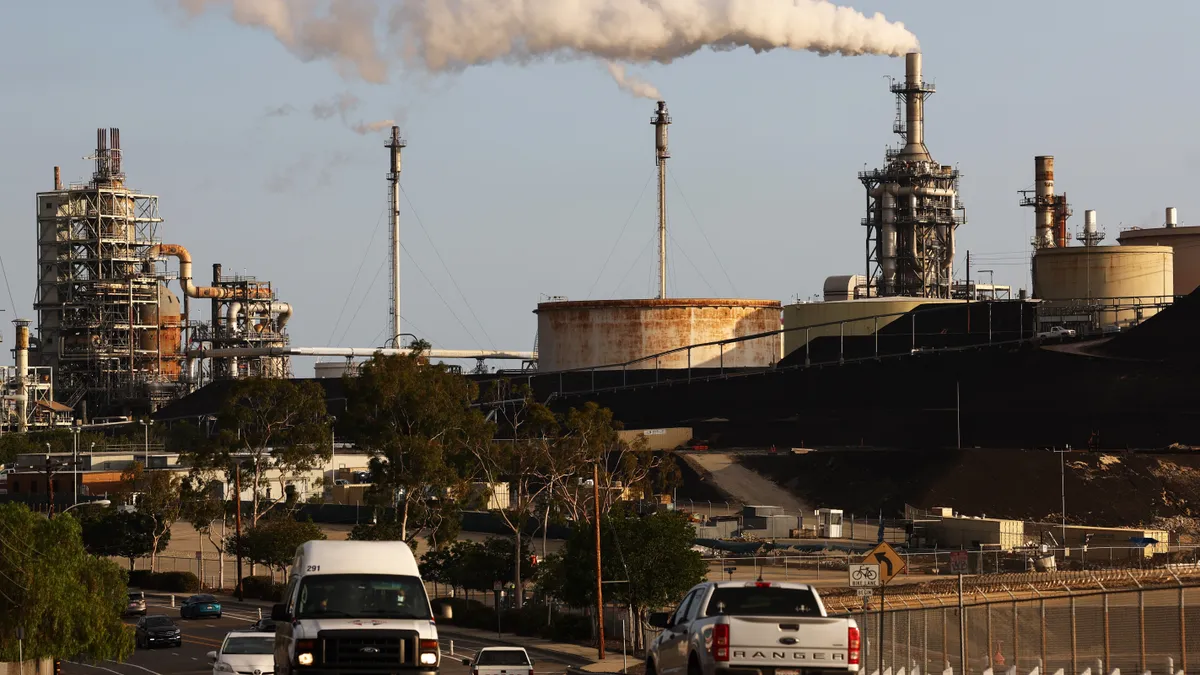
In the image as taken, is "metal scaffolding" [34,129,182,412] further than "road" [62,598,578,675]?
Yes

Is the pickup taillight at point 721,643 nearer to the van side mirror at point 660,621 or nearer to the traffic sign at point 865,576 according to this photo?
the van side mirror at point 660,621

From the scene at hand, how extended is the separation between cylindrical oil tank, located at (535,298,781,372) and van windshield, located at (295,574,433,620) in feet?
317

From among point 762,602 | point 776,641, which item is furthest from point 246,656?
point 776,641

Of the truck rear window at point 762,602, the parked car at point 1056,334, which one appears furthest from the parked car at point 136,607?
the parked car at point 1056,334

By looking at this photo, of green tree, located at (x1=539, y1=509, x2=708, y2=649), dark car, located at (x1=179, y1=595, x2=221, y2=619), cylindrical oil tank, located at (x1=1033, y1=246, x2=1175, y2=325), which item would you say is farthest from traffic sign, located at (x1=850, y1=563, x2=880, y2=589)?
cylindrical oil tank, located at (x1=1033, y1=246, x2=1175, y2=325)

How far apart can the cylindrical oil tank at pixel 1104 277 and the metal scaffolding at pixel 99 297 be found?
70185 millimetres

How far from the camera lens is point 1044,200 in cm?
15050

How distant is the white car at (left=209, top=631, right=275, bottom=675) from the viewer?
3206 cm

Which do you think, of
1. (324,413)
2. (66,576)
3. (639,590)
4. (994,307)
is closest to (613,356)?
(994,307)

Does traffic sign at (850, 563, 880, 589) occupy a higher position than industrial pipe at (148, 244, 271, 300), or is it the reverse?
industrial pipe at (148, 244, 271, 300)

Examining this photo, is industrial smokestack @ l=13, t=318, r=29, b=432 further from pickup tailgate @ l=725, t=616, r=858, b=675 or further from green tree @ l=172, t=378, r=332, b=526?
pickup tailgate @ l=725, t=616, r=858, b=675

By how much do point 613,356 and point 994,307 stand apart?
25.5m

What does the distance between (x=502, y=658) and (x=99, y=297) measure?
121m

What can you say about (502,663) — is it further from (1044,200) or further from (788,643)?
(1044,200)
